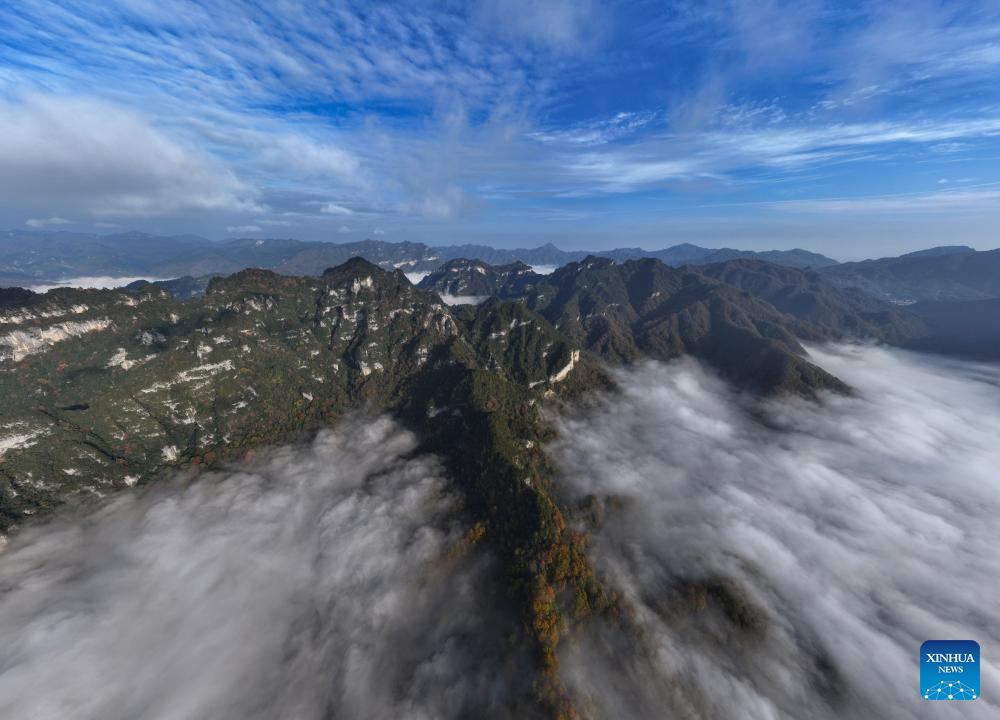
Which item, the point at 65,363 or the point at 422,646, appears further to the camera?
the point at 65,363

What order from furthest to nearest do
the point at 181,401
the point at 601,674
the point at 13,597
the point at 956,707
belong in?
1. the point at 181,401
2. the point at 13,597
3. the point at 601,674
4. the point at 956,707

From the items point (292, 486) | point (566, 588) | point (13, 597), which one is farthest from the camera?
point (292, 486)

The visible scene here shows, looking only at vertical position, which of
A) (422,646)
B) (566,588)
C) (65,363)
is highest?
(65,363)

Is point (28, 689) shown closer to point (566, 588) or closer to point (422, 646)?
point (422, 646)

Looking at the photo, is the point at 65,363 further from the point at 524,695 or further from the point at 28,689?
the point at 524,695

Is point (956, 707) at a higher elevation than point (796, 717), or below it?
higher

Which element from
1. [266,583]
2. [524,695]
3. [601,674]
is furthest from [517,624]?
[266,583]

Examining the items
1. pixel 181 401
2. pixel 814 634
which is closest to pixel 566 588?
pixel 814 634
